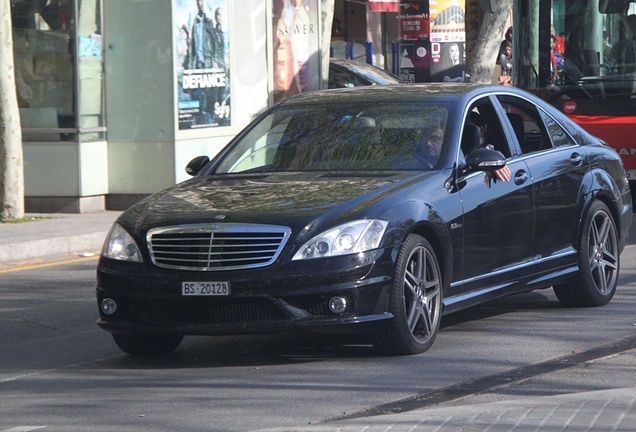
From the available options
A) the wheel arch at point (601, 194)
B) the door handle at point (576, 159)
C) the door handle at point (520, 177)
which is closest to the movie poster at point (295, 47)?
the wheel arch at point (601, 194)

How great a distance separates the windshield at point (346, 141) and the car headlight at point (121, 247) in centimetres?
121

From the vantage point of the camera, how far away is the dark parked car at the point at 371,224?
302 inches

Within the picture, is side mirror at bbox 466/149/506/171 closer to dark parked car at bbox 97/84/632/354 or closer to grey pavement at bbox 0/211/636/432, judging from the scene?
dark parked car at bbox 97/84/632/354

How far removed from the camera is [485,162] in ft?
28.2

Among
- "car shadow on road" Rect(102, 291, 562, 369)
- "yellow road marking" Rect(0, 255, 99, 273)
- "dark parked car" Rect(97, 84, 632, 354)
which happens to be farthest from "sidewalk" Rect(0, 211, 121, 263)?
Result: "car shadow on road" Rect(102, 291, 562, 369)

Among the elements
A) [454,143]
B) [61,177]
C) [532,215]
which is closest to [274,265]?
[454,143]

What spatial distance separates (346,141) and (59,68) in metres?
8.77

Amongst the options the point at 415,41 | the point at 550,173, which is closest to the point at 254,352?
the point at 550,173

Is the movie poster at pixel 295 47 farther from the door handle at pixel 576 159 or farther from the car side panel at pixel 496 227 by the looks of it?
the car side panel at pixel 496 227

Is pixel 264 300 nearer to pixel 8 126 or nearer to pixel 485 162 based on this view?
pixel 485 162

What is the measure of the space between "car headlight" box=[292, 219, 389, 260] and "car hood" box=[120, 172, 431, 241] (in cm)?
6

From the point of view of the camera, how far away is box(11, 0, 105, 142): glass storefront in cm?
1683

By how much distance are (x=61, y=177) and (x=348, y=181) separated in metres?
9.01

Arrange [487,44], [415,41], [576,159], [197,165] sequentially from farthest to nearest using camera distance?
[487,44], [415,41], [576,159], [197,165]
